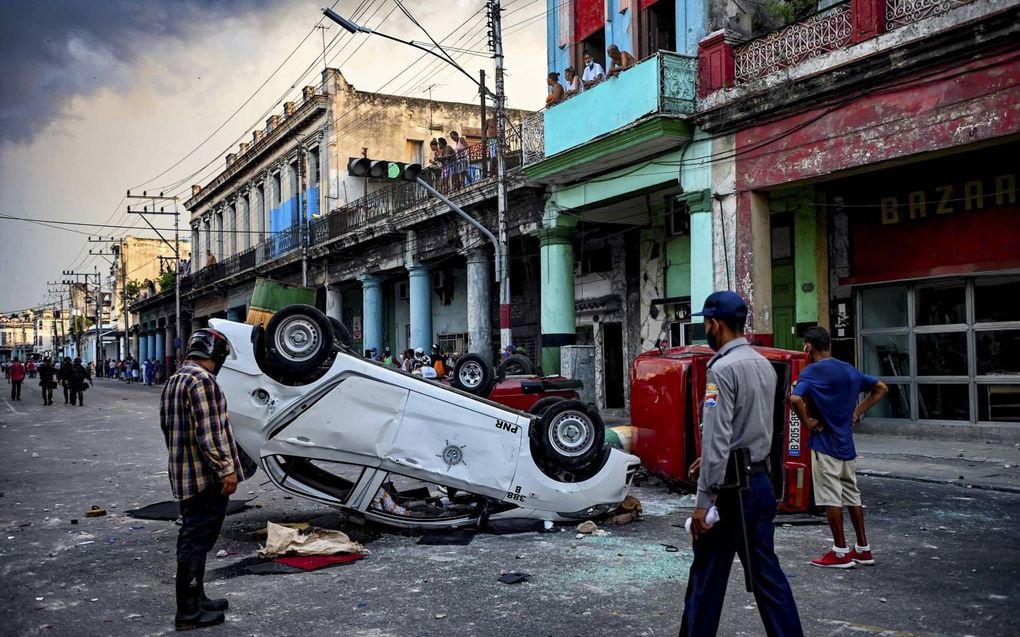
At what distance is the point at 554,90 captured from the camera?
18047 mm

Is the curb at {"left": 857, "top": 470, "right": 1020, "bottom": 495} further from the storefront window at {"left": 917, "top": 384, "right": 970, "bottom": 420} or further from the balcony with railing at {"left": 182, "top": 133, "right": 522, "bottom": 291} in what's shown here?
the balcony with railing at {"left": 182, "top": 133, "right": 522, "bottom": 291}

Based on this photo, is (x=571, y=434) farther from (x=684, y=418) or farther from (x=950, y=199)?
(x=950, y=199)

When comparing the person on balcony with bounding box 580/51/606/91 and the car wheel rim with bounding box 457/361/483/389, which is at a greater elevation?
the person on balcony with bounding box 580/51/606/91

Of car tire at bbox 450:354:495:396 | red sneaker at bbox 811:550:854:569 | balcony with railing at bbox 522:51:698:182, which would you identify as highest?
balcony with railing at bbox 522:51:698:182

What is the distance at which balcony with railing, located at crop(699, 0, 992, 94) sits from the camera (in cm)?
1170

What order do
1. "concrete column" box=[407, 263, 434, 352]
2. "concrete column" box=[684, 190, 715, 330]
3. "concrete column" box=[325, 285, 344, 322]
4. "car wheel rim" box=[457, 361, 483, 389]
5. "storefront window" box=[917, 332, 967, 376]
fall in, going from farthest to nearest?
"concrete column" box=[325, 285, 344, 322] → "concrete column" box=[407, 263, 434, 352] → "concrete column" box=[684, 190, 715, 330] → "storefront window" box=[917, 332, 967, 376] → "car wheel rim" box=[457, 361, 483, 389]

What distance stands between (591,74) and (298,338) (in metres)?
12.0

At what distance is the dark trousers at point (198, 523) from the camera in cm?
493

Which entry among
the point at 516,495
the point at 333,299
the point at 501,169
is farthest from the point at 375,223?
the point at 516,495

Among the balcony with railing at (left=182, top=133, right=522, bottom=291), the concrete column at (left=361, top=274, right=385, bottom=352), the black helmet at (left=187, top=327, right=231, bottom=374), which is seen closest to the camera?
the black helmet at (left=187, top=327, right=231, bottom=374)

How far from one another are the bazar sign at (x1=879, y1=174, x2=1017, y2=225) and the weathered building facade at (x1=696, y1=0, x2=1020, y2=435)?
0.07 ft

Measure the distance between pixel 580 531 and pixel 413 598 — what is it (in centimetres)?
222

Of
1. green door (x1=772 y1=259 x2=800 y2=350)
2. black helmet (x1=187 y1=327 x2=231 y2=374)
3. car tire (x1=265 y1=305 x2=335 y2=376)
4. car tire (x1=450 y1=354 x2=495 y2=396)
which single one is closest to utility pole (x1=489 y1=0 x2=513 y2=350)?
green door (x1=772 y1=259 x2=800 y2=350)

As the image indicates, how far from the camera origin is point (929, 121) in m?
11.5
